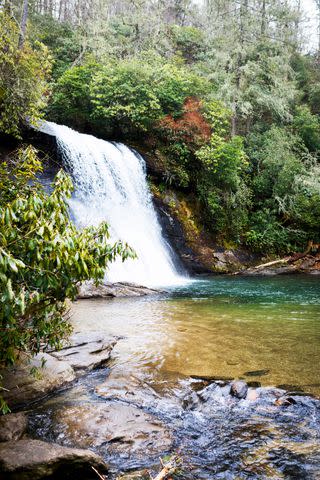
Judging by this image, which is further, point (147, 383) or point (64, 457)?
point (147, 383)

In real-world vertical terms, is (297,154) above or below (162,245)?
above

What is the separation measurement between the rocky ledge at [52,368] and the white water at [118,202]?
7584mm

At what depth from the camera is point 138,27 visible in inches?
882

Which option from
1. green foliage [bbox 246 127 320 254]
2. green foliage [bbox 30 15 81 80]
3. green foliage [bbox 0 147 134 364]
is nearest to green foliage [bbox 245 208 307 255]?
green foliage [bbox 246 127 320 254]

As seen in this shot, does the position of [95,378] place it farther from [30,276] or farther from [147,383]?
[30,276]

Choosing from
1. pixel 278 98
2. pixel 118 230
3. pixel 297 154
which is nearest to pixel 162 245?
pixel 118 230

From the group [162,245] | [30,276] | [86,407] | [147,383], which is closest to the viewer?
[30,276]

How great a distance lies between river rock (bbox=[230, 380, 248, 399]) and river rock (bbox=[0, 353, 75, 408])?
6.30 ft

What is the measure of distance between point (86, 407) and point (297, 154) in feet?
70.2

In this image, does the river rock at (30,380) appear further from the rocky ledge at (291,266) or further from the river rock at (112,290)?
the rocky ledge at (291,266)

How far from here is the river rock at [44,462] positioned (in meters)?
2.58

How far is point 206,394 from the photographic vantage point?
161 inches

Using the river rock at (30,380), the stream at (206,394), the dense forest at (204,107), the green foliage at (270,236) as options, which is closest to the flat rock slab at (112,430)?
the stream at (206,394)

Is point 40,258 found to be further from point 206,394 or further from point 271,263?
point 271,263
